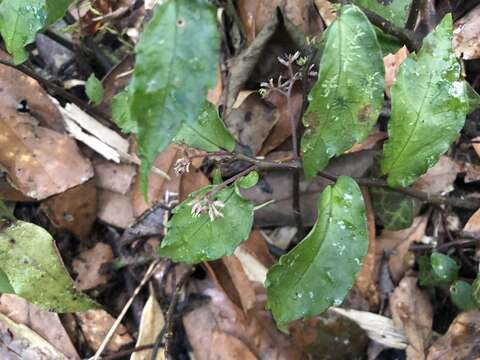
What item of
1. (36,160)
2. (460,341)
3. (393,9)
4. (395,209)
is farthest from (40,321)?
(393,9)

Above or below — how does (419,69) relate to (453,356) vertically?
above

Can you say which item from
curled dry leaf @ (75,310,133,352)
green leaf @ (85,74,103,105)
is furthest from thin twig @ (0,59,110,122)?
curled dry leaf @ (75,310,133,352)

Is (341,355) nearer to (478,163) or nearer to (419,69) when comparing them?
(478,163)

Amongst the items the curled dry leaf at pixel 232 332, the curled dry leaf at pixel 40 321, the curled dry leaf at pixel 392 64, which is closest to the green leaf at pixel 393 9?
the curled dry leaf at pixel 392 64

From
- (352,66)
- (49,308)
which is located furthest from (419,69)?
(49,308)

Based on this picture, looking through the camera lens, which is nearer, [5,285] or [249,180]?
[249,180]

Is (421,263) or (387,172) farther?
(421,263)

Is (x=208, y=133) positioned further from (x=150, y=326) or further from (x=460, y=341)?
(x=460, y=341)
